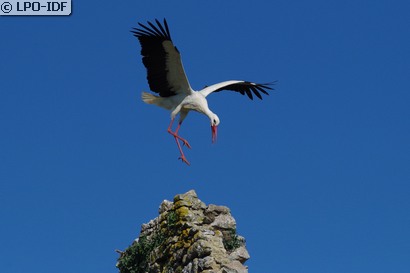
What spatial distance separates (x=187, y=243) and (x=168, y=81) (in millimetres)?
5957

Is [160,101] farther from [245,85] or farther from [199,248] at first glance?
[199,248]

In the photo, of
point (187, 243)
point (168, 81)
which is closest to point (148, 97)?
point (168, 81)

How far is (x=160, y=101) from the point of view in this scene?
74.3 ft

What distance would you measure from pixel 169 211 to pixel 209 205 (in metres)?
0.98

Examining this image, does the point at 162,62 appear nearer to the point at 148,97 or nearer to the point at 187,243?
the point at 148,97

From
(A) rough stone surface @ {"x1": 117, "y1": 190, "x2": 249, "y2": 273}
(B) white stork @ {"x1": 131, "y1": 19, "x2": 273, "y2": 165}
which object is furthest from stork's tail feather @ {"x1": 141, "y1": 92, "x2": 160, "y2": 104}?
(A) rough stone surface @ {"x1": 117, "y1": 190, "x2": 249, "y2": 273}

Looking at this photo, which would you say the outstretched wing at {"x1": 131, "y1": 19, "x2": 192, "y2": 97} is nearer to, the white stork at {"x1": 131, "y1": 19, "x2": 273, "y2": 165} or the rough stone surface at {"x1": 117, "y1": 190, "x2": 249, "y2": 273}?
the white stork at {"x1": 131, "y1": 19, "x2": 273, "y2": 165}

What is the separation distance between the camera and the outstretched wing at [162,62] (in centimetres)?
2111

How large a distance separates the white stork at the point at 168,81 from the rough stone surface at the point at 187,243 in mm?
2709

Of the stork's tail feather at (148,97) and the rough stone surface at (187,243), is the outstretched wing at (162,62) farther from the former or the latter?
the rough stone surface at (187,243)

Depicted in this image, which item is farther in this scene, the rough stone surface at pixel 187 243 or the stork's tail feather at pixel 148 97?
the stork's tail feather at pixel 148 97

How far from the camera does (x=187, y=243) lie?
17594mm

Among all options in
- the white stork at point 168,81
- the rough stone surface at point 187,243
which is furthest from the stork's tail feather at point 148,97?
the rough stone surface at point 187,243

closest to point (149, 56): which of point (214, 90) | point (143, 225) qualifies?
point (214, 90)
